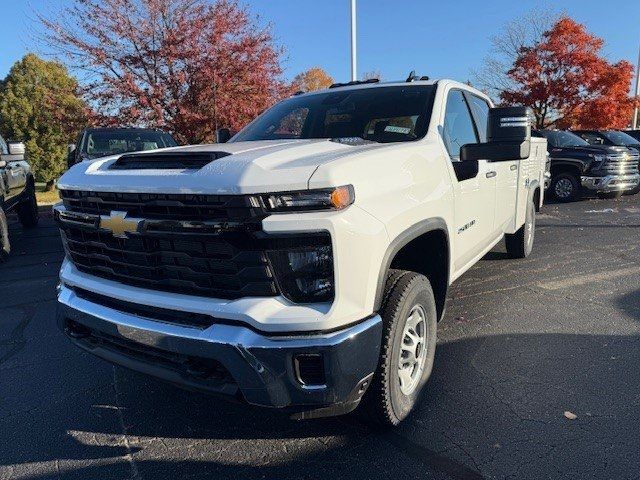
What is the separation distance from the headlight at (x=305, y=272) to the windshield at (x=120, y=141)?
7.82 metres

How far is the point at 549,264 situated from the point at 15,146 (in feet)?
24.4

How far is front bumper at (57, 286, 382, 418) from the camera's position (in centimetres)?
206

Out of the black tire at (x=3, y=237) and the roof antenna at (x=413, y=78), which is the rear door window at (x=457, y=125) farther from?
the black tire at (x=3, y=237)

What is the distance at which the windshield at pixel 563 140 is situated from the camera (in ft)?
41.3

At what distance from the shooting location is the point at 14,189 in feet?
25.7

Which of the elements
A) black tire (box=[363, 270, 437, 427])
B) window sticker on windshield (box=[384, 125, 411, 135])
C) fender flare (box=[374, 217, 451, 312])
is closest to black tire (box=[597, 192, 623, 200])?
window sticker on windshield (box=[384, 125, 411, 135])

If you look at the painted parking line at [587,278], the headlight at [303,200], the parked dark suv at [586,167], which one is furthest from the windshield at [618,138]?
the headlight at [303,200]

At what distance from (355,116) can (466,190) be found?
37.2 inches

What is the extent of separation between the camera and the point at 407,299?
100 inches

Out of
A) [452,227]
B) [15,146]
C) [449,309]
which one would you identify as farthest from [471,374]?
[15,146]

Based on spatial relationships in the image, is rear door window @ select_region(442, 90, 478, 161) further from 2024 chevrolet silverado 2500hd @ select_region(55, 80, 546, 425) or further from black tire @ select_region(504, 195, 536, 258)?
black tire @ select_region(504, 195, 536, 258)

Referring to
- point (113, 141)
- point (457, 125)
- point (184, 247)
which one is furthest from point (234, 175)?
point (113, 141)

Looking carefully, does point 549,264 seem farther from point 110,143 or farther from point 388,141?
point 110,143

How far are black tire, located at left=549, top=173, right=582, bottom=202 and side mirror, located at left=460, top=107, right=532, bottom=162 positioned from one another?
34.3ft
